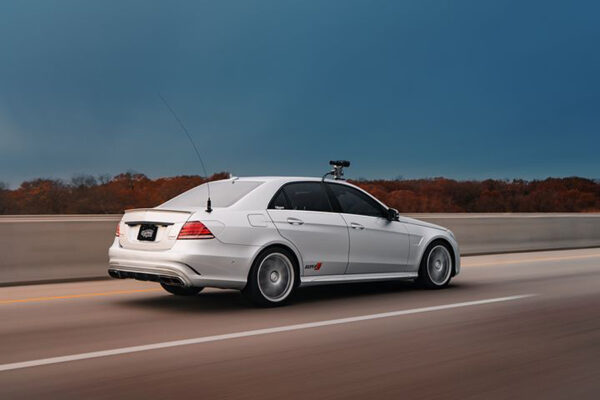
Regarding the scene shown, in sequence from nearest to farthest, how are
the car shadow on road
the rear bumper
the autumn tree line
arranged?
the rear bumper → the car shadow on road → the autumn tree line

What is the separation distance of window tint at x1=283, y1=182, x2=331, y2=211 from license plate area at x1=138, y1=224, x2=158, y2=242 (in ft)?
5.59

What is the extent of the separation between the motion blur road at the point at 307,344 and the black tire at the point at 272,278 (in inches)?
7.8

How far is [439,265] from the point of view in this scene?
12047 millimetres

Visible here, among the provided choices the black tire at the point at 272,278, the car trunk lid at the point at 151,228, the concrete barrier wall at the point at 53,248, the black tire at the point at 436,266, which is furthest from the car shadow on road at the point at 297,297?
the concrete barrier wall at the point at 53,248

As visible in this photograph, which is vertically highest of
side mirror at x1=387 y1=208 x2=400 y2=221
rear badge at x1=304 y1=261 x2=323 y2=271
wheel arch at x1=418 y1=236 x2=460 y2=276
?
side mirror at x1=387 y1=208 x2=400 y2=221

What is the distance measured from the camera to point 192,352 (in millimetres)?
7016

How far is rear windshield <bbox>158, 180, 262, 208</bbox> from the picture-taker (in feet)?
32.7

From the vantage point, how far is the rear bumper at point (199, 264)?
9.12 metres

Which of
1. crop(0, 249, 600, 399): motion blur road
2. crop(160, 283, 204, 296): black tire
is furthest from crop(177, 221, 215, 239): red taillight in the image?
crop(160, 283, 204, 296): black tire

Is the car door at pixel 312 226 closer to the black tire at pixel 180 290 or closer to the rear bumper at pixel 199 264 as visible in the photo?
the rear bumper at pixel 199 264

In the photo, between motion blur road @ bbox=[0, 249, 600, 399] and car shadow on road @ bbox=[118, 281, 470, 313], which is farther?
car shadow on road @ bbox=[118, 281, 470, 313]

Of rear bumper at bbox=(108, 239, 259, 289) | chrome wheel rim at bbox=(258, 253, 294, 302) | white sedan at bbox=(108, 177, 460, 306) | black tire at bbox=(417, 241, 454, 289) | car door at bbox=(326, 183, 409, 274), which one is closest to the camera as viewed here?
rear bumper at bbox=(108, 239, 259, 289)

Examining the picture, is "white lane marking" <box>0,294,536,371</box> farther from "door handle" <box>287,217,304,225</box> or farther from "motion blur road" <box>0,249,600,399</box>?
"door handle" <box>287,217,304,225</box>

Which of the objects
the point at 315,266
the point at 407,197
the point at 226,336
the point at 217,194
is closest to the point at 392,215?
the point at 315,266
